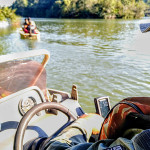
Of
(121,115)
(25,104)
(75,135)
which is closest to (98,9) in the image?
(25,104)

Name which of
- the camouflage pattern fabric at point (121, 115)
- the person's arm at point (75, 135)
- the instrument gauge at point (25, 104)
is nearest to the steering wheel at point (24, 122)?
the person's arm at point (75, 135)

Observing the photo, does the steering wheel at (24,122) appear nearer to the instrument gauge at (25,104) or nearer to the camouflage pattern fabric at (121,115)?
the instrument gauge at (25,104)

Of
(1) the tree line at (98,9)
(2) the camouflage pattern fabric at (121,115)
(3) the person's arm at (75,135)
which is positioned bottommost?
(3) the person's arm at (75,135)

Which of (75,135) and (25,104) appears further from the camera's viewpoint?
(25,104)

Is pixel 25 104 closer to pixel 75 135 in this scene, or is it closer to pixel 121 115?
pixel 75 135

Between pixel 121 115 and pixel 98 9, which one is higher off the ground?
pixel 98 9

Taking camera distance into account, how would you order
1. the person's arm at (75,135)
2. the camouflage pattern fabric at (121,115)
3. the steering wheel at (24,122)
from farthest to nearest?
1. the steering wheel at (24,122)
2. the person's arm at (75,135)
3. the camouflage pattern fabric at (121,115)

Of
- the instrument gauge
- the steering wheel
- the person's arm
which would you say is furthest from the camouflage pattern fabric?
the instrument gauge

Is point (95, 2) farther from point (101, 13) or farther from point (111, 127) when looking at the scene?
point (111, 127)

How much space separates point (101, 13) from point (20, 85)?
55206 mm

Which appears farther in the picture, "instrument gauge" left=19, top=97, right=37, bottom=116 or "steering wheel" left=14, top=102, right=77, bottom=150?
"instrument gauge" left=19, top=97, right=37, bottom=116

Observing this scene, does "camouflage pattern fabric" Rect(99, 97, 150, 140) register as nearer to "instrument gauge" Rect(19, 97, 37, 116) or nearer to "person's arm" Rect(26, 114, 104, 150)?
"person's arm" Rect(26, 114, 104, 150)

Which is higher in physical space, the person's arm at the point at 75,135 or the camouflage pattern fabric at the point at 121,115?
the camouflage pattern fabric at the point at 121,115

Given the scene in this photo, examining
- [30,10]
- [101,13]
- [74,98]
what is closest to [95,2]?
[101,13]
